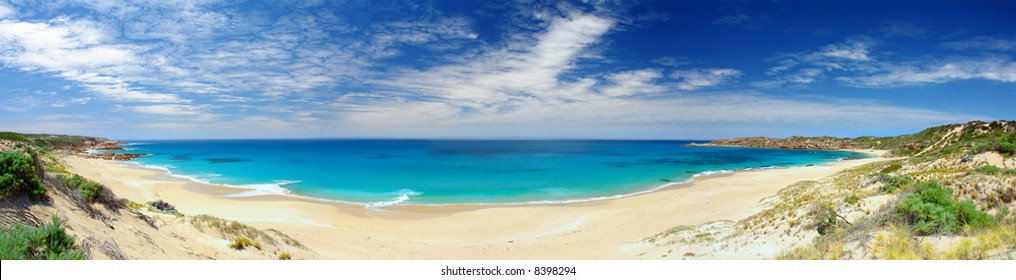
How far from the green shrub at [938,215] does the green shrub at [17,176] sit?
16.1 m

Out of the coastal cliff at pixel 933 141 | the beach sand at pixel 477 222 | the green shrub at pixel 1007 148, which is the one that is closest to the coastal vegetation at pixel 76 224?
the beach sand at pixel 477 222

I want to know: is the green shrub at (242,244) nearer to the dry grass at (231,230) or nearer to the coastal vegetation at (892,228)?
the dry grass at (231,230)

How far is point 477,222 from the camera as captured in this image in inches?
786

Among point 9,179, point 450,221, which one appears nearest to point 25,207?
point 9,179

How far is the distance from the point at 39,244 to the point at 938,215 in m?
14.8

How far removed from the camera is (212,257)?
8.91m

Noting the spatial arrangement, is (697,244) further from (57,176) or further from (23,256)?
(57,176)

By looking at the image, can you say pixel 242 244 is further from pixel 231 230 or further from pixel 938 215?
pixel 938 215

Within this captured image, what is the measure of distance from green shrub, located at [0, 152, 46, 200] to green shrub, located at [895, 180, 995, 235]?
52.9ft

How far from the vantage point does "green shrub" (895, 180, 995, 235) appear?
7184mm

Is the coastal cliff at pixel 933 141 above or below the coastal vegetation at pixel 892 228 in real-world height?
above

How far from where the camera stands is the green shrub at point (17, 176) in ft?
21.7

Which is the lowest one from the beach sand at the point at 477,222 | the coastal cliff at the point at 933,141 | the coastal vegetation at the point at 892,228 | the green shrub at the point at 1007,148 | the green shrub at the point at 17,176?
the beach sand at the point at 477,222

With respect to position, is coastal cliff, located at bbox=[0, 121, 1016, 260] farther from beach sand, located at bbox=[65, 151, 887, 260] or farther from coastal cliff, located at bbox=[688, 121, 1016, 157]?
coastal cliff, located at bbox=[688, 121, 1016, 157]
